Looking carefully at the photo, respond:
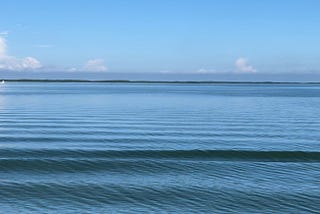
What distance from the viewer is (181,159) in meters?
29.5

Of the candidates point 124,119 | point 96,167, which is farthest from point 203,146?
point 124,119

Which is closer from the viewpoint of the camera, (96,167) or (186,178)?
(186,178)

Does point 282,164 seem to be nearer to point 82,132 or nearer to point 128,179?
point 128,179

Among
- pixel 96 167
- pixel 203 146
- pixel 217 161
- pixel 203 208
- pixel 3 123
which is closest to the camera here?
pixel 203 208

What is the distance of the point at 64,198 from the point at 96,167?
21.9 feet

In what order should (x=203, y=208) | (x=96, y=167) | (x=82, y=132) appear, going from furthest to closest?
(x=82, y=132) < (x=96, y=167) < (x=203, y=208)

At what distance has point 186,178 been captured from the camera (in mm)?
24359

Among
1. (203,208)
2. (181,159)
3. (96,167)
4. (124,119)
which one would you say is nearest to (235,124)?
(124,119)

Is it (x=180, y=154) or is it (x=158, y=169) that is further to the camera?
(x=180, y=154)

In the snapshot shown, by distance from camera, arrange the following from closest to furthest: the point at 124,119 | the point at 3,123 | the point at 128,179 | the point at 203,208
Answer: the point at 203,208, the point at 128,179, the point at 3,123, the point at 124,119

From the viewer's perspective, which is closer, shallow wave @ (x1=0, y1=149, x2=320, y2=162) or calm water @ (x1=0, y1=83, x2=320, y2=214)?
calm water @ (x1=0, y1=83, x2=320, y2=214)

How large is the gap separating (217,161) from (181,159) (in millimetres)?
2114

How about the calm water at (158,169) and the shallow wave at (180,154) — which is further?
the shallow wave at (180,154)

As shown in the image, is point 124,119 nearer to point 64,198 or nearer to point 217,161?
point 217,161
